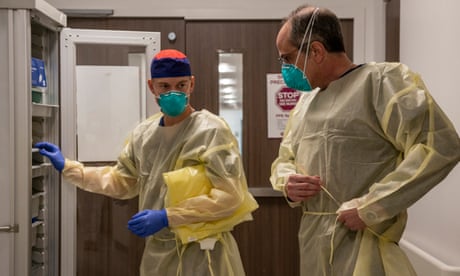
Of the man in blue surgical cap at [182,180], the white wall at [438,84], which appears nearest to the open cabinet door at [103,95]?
the man in blue surgical cap at [182,180]

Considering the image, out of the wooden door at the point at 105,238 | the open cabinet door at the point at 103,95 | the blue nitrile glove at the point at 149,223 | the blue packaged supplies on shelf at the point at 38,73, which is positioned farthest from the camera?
the wooden door at the point at 105,238

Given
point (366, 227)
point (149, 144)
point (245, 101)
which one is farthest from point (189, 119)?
point (245, 101)

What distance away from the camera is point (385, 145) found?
1389 mm

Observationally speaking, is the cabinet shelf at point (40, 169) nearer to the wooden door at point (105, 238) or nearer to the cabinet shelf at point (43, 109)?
the cabinet shelf at point (43, 109)

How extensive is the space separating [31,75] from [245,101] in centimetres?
128

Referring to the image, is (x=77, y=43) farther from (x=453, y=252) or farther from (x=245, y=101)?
(x=453, y=252)

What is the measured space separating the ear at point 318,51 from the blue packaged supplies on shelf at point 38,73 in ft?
3.88

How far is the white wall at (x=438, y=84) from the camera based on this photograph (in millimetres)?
1856

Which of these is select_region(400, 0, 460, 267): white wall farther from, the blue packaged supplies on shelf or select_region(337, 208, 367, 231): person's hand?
the blue packaged supplies on shelf

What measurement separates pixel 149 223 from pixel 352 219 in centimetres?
71

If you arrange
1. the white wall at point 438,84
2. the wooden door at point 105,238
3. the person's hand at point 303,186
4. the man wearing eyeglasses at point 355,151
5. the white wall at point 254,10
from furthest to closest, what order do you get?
1. the white wall at point 254,10
2. the wooden door at point 105,238
3. the white wall at point 438,84
4. the person's hand at point 303,186
5. the man wearing eyeglasses at point 355,151

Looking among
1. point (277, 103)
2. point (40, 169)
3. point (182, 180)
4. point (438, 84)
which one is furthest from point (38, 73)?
point (438, 84)

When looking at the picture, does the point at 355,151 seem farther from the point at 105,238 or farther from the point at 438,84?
the point at 105,238

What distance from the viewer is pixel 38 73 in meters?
2.06
